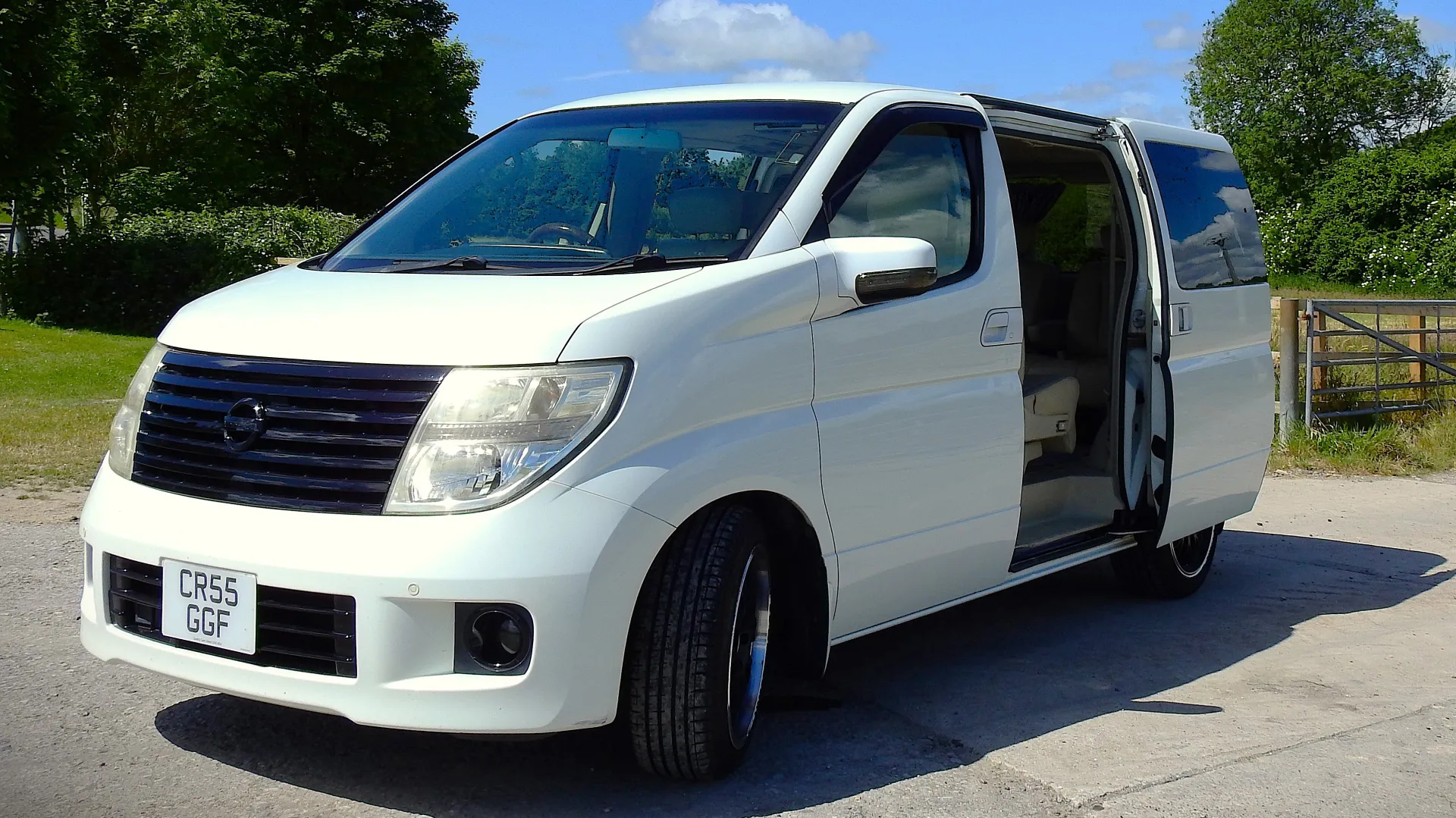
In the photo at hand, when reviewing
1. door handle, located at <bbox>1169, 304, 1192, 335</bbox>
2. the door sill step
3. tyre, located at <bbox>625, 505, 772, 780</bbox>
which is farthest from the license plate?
door handle, located at <bbox>1169, 304, 1192, 335</bbox>

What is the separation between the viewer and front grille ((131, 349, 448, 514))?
11.2 feet

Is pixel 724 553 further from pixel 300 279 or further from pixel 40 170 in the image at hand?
pixel 40 170

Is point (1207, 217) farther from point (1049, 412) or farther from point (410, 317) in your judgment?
point (410, 317)

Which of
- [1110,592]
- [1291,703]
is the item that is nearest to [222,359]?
[1291,703]

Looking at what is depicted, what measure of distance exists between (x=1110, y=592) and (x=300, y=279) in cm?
405

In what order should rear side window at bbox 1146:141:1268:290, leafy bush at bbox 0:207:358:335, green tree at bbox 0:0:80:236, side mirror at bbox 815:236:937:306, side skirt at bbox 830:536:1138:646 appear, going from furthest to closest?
leafy bush at bbox 0:207:358:335, green tree at bbox 0:0:80:236, rear side window at bbox 1146:141:1268:290, side skirt at bbox 830:536:1138:646, side mirror at bbox 815:236:937:306

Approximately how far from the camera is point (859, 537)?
13.7 feet

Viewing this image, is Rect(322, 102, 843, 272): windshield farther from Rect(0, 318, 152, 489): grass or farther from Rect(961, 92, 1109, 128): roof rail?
Rect(0, 318, 152, 489): grass

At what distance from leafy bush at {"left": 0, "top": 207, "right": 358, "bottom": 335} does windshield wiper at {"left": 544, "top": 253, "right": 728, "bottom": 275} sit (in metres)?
17.2

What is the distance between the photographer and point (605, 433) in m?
3.42

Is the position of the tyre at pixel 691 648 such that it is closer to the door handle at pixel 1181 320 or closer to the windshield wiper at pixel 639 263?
the windshield wiper at pixel 639 263

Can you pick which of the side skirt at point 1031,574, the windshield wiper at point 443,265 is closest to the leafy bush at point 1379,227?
the side skirt at point 1031,574

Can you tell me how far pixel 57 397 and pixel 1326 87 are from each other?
56192mm

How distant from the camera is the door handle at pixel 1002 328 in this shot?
183 inches
